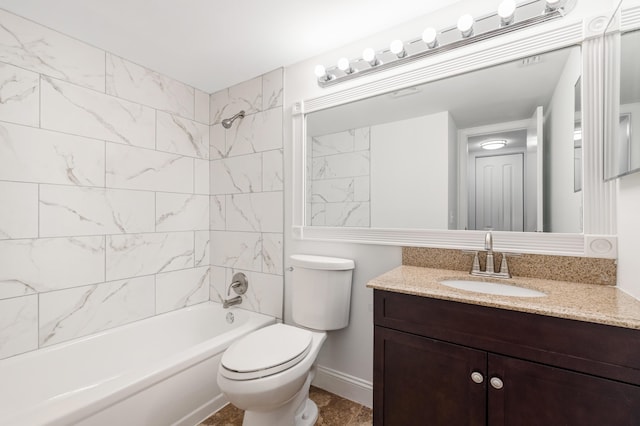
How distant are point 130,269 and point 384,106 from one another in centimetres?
202

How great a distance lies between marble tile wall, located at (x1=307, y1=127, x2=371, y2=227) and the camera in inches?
73.2

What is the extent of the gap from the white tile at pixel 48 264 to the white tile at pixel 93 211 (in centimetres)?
7

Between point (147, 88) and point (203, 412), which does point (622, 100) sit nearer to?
point (203, 412)

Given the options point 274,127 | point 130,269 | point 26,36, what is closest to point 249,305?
point 130,269

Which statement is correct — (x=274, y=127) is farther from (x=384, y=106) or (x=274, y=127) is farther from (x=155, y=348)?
(x=155, y=348)

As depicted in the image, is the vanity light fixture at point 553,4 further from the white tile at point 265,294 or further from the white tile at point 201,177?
the white tile at point 201,177

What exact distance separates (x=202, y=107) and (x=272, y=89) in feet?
2.40

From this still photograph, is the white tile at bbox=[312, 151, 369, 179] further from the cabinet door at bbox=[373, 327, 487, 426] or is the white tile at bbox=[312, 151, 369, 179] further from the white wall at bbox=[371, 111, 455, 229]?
the cabinet door at bbox=[373, 327, 487, 426]

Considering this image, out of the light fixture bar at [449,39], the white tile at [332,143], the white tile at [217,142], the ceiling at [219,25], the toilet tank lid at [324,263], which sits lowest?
the toilet tank lid at [324,263]

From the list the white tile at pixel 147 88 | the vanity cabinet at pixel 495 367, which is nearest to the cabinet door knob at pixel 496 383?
the vanity cabinet at pixel 495 367

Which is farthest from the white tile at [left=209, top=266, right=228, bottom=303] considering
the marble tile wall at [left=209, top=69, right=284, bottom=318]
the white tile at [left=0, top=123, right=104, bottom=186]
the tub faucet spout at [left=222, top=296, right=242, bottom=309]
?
the white tile at [left=0, top=123, right=104, bottom=186]

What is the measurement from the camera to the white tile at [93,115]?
1.68m

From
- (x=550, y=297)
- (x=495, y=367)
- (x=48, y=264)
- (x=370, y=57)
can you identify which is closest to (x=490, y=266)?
(x=550, y=297)

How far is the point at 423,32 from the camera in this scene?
1.56m
